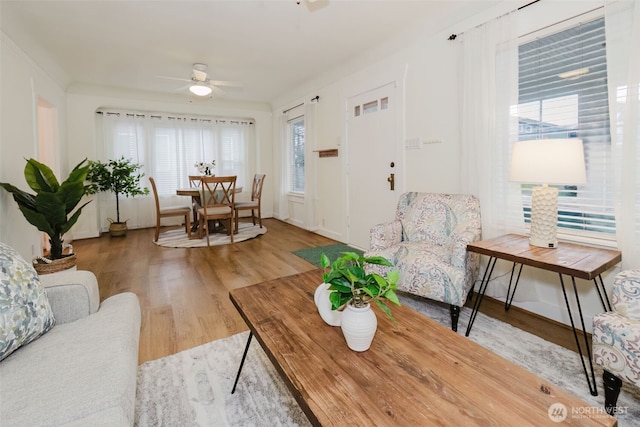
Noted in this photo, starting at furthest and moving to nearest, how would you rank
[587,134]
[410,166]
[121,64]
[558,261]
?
1. [121,64]
2. [410,166]
3. [587,134]
4. [558,261]

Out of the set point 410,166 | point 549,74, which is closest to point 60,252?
point 410,166

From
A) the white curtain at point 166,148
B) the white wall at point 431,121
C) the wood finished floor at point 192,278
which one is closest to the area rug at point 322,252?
the wood finished floor at point 192,278

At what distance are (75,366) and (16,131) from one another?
309 cm

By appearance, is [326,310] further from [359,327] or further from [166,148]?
[166,148]

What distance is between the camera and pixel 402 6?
2.77 meters

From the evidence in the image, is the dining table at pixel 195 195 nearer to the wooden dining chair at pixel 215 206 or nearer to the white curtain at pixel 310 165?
the wooden dining chair at pixel 215 206

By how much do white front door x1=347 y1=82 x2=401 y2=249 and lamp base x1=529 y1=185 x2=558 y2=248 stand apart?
1.59 meters

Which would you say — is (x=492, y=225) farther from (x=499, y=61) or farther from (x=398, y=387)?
(x=398, y=387)

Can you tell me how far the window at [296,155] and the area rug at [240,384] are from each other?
422 centimetres

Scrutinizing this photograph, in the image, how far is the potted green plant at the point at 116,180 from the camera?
488cm

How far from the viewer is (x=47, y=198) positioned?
2.41 m

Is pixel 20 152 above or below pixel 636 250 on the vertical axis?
above

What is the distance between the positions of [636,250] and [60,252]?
4.23 metres

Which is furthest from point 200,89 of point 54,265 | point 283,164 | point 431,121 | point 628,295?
point 628,295
